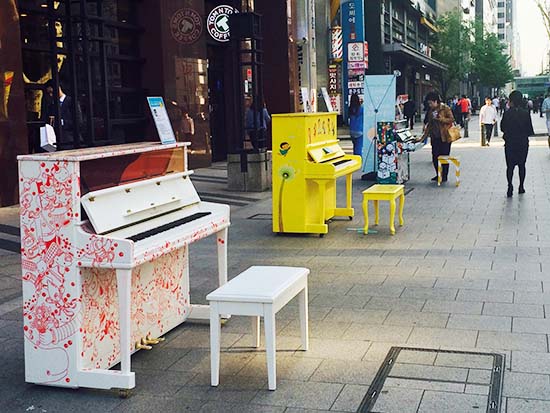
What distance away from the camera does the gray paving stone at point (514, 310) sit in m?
6.50

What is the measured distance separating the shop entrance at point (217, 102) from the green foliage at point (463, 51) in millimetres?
47131

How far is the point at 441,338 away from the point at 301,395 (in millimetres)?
1536

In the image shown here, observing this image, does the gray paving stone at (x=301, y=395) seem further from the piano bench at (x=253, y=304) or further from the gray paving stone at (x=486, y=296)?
the gray paving stone at (x=486, y=296)

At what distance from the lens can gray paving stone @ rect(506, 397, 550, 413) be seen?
446 centimetres

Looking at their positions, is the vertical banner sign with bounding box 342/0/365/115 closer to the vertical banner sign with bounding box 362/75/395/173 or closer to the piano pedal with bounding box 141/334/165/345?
the vertical banner sign with bounding box 362/75/395/173

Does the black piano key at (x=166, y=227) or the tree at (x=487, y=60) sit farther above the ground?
the tree at (x=487, y=60)

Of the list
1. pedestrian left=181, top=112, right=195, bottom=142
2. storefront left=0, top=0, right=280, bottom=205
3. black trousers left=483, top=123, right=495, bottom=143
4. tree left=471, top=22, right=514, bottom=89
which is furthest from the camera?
tree left=471, top=22, right=514, bottom=89

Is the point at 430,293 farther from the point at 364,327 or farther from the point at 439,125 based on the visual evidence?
the point at 439,125

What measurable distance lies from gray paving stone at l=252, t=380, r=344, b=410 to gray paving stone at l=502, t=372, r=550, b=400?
1.04m

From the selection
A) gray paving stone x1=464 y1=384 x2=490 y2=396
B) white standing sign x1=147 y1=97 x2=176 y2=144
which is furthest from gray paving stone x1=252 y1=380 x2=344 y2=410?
white standing sign x1=147 y1=97 x2=176 y2=144

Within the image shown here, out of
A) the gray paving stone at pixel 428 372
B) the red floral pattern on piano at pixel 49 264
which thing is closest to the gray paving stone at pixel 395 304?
the gray paving stone at pixel 428 372

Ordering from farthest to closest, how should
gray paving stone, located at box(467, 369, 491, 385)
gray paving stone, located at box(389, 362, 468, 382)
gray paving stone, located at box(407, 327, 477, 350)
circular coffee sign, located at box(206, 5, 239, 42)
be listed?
1. circular coffee sign, located at box(206, 5, 239, 42)
2. gray paving stone, located at box(407, 327, 477, 350)
3. gray paving stone, located at box(389, 362, 468, 382)
4. gray paving stone, located at box(467, 369, 491, 385)

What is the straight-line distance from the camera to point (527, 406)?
4531 millimetres

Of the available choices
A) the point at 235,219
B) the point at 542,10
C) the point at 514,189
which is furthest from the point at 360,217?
the point at 542,10
